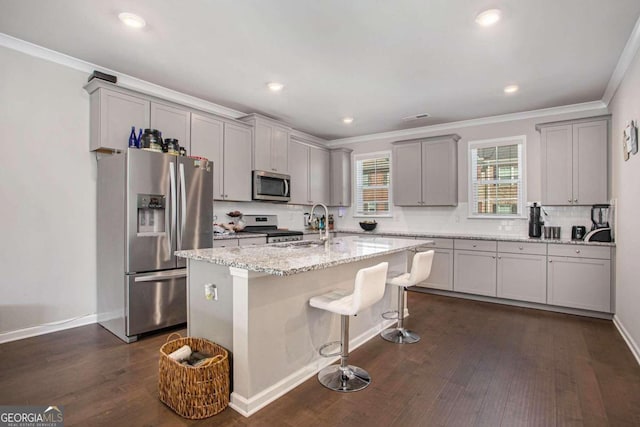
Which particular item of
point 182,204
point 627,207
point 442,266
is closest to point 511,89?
point 627,207

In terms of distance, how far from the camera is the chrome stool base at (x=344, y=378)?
227 centimetres

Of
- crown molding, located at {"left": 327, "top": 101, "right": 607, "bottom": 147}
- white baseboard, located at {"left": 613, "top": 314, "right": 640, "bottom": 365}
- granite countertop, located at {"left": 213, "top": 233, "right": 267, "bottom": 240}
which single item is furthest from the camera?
crown molding, located at {"left": 327, "top": 101, "right": 607, "bottom": 147}

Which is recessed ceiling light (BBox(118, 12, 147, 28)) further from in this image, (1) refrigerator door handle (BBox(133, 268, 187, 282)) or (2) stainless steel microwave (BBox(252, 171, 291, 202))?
(2) stainless steel microwave (BBox(252, 171, 291, 202))

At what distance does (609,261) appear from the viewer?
375 centimetres

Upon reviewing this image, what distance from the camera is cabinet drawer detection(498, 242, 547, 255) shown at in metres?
4.15

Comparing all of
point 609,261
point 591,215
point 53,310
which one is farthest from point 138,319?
point 591,215

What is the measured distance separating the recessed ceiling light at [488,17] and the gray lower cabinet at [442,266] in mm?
2962

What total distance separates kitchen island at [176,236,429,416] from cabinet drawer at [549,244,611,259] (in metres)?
2.69

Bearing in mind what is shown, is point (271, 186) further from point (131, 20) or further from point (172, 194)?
point (131, 20)

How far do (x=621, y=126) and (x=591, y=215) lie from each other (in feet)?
4.27

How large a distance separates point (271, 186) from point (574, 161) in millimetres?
4019

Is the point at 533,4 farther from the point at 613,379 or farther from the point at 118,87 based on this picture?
the point at 118,87

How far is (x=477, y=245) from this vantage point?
4590 millimetres

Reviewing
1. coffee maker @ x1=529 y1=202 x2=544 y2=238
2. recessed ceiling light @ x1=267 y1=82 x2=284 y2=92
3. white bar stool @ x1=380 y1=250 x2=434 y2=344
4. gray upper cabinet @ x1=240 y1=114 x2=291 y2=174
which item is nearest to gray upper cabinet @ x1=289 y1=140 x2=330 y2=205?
gray upper cabinet @ x1=240 y1=114 x2=291 y2=174
